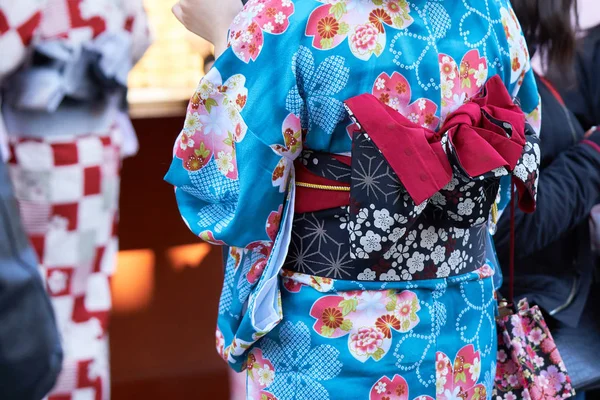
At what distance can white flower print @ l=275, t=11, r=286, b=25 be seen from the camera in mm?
1349

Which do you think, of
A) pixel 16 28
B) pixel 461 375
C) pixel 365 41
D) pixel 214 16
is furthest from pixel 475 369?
pixel 16 28

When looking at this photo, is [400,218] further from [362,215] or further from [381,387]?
[381,387]

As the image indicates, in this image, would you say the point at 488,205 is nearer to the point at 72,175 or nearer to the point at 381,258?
the point at 381,258

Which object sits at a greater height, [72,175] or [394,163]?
[394,163]

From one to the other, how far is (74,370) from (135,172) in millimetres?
1057

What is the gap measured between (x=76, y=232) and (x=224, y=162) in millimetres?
564

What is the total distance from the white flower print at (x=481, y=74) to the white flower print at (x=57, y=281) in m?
1.03

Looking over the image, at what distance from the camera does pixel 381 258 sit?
141cm

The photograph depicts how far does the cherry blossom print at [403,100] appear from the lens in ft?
4.48

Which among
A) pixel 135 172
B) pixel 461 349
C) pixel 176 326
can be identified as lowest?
pixel 176 326

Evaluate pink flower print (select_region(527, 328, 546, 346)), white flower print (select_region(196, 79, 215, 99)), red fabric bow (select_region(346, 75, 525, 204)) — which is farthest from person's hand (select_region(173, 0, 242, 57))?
pink flower print (select_region(527, 328, 546, 346))

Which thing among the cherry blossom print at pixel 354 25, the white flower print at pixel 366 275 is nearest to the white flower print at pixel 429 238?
the white flower print at pixel 366 275

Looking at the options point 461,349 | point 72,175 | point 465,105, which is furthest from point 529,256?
point 72,175

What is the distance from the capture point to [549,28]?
1979 millimetres
